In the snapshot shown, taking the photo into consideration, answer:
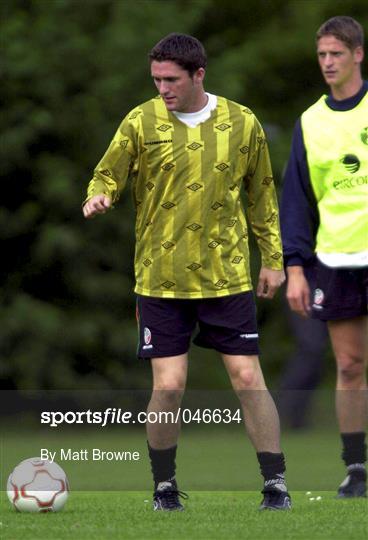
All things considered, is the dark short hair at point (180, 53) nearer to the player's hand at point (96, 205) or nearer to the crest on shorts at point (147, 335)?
the player's hand at point (96, 205)

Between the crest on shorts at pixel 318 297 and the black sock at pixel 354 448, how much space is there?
542 mm

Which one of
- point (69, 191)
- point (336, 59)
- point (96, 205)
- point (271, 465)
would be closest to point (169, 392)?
point (271, 465)

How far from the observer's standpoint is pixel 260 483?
26.2 ft

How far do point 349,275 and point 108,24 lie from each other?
17.9 feet

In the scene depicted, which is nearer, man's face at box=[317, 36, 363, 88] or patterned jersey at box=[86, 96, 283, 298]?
patterned jersey at box=[86, 96, 283, 298]

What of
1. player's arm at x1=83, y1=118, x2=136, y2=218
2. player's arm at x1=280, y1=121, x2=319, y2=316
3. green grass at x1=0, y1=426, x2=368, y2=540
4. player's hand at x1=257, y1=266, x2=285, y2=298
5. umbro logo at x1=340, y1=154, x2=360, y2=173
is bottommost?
green grass at x1=0, y1=426, x2=368, y2=540

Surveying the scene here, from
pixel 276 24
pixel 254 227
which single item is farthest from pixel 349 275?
pixel 276 24

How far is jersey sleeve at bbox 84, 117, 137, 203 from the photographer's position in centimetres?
664

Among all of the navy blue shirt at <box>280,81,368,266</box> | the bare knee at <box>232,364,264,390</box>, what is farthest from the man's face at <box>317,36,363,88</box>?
the bare knee at <box>232,364,264,390</box>

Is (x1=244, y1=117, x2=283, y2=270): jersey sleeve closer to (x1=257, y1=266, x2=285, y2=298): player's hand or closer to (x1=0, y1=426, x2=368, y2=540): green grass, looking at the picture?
(x1=257, y1=266, x2=285, y2=298): player's hand

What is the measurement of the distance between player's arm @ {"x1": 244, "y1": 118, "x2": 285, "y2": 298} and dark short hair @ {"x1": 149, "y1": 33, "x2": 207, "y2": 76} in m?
0.34

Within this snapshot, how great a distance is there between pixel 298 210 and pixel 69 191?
4.77 metres

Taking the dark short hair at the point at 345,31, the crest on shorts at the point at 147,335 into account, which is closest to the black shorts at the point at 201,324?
the crest on shorts at the point at 147,335

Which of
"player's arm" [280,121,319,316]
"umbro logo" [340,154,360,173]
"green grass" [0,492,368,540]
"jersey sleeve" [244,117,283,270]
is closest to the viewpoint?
"green grass" [0,492,368,540]
